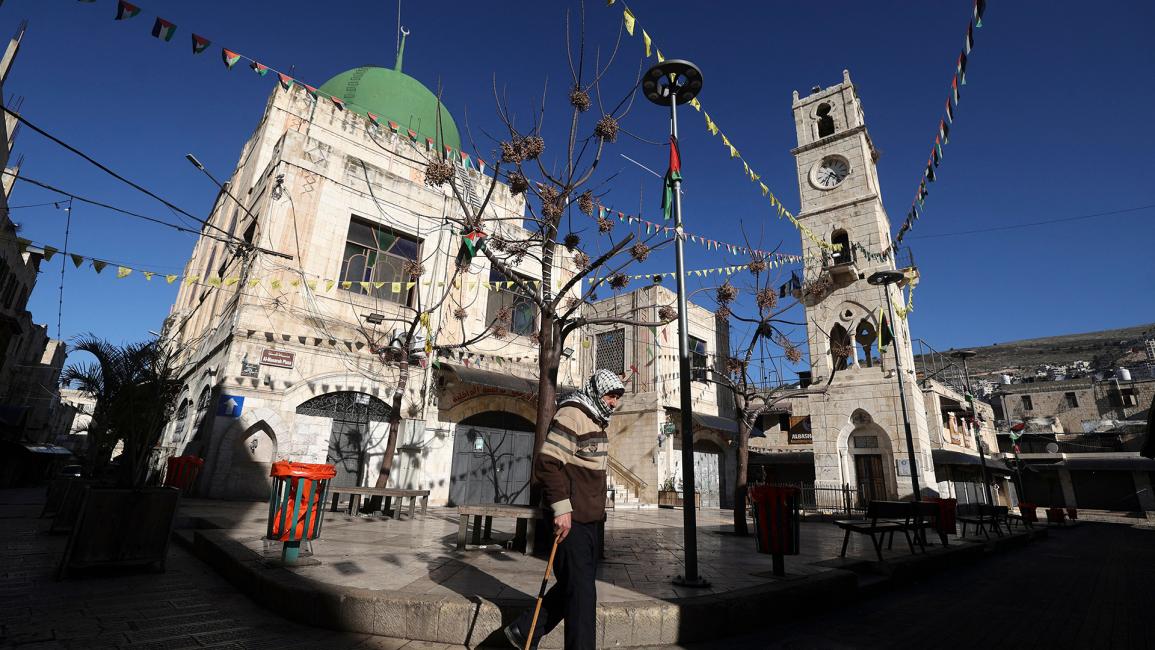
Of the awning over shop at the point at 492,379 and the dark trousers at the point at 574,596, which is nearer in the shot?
the dark trousers at the point at 574,596

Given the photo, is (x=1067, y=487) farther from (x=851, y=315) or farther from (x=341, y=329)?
(x=341, y=329)

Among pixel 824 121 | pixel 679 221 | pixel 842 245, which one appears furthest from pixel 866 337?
pixel 679 221

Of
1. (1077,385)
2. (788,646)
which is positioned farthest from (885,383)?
(1077,385)

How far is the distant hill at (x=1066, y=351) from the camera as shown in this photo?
166ft

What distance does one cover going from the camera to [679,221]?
5480 mm

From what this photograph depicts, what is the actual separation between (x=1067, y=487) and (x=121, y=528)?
153ft

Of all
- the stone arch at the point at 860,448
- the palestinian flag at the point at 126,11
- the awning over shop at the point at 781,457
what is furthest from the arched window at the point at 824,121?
the palestinian flag at the point at 126,11

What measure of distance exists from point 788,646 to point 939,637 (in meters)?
1.40

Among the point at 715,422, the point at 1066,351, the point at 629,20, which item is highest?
the point at 1066,351

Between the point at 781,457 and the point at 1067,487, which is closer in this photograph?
the point at 781,457

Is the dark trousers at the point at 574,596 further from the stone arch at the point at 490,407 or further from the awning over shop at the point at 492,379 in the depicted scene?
the stone arch at the point at 490,407

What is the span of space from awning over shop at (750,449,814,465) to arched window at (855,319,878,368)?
7.10m

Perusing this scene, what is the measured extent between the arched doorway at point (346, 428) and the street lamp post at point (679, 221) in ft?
30.7

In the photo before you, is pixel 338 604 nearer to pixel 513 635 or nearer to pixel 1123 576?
pixel 513 635
